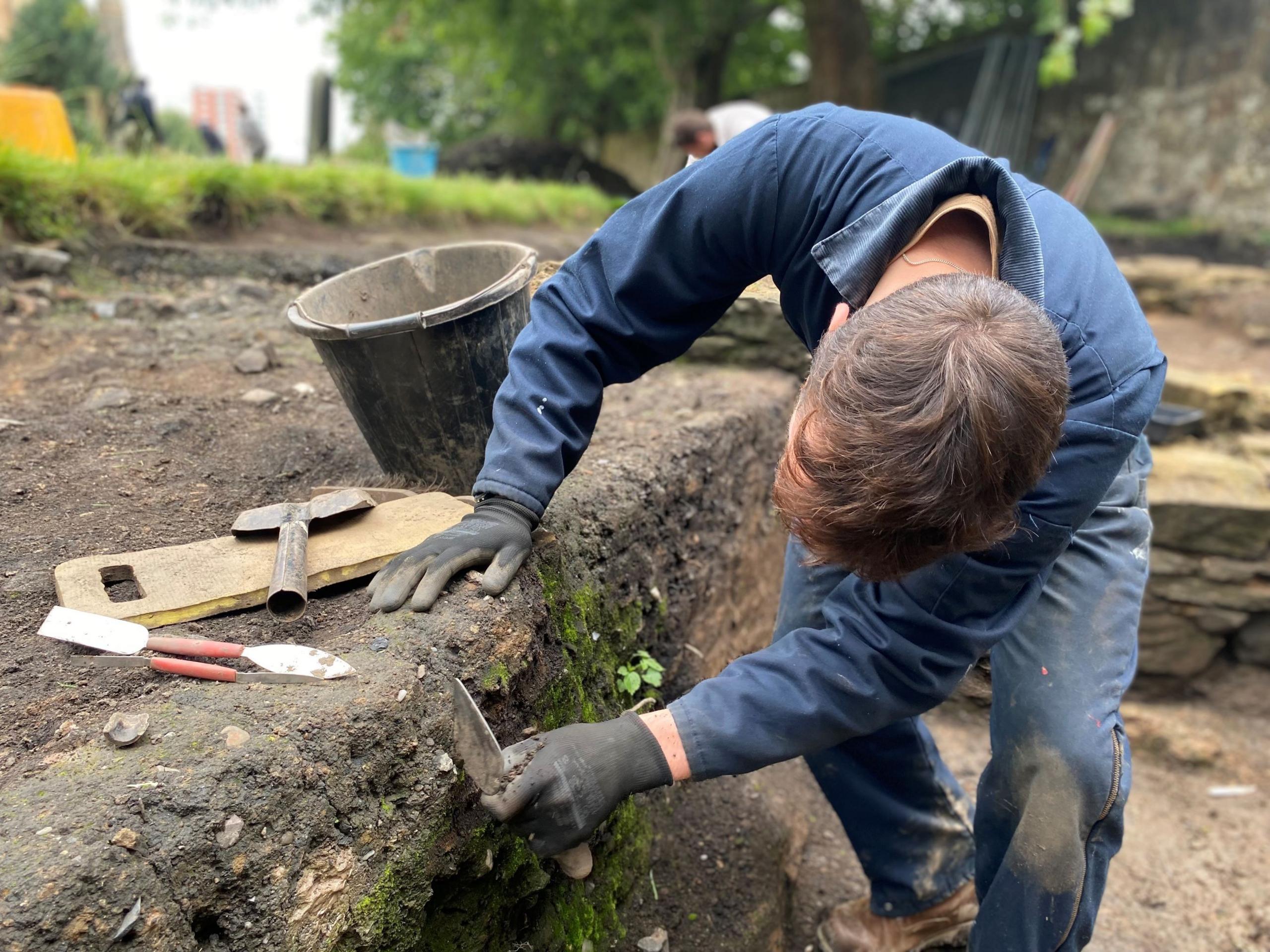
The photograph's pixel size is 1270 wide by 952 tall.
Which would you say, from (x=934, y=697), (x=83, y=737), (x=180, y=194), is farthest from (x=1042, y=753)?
(x=180, y=194)

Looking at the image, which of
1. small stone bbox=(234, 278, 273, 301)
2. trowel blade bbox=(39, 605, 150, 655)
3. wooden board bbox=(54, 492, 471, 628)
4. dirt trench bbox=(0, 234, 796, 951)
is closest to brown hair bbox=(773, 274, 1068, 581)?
dirt trench bbox=(0, 234, 796, 951)

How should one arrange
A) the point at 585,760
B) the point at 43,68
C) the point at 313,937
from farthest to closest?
the point at 43,68 < the point at 585,760 < the point at 313,937

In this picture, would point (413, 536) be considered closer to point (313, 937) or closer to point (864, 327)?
point (313, 937)

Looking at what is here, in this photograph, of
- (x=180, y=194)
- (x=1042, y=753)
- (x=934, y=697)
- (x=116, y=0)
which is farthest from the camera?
(x=116, y=0)

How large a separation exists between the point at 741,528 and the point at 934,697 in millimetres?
1698

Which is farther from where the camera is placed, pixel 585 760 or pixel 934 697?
pixel 934 697

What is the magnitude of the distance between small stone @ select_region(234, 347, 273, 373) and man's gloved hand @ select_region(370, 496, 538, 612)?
1.75 meters

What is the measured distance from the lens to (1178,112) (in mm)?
9516

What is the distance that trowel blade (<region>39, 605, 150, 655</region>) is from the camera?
1.46 meters

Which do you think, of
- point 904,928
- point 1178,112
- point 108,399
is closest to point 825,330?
point 904,928

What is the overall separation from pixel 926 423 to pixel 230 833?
1.05m

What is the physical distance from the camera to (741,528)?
3.27 meters

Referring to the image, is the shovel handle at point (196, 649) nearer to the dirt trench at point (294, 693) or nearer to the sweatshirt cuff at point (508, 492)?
the dirt trench at point (294, 693)

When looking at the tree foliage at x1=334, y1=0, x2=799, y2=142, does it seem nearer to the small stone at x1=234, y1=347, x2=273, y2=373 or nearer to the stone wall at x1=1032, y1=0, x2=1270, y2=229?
the stone wall at x1=1032, y1=0, x2=1270, y2=229
